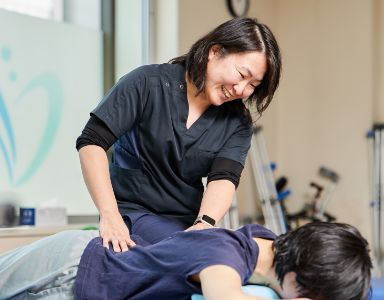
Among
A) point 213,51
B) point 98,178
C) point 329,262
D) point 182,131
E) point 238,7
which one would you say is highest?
point 238,7

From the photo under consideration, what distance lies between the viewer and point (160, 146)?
1705 mm

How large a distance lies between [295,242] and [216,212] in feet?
1.68

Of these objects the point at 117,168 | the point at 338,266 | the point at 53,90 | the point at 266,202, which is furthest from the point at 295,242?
the point at 266,202

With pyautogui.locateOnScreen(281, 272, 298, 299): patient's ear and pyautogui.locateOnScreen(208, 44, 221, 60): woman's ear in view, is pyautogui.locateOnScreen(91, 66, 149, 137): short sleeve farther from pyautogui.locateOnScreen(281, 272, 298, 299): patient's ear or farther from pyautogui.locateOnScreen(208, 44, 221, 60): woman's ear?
pyautogui.locateOnScreen(281, 272, 298, 299): patient's ear

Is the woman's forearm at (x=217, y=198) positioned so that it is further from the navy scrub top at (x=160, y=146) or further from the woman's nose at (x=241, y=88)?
the woman's nose at (x=241, y=88)

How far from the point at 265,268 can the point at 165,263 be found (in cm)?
23

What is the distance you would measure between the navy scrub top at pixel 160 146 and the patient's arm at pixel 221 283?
25.5 inches

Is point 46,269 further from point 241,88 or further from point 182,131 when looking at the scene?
point 241,88

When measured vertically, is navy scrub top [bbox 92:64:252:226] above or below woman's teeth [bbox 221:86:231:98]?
below

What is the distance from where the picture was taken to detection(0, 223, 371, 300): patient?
3.61 feet

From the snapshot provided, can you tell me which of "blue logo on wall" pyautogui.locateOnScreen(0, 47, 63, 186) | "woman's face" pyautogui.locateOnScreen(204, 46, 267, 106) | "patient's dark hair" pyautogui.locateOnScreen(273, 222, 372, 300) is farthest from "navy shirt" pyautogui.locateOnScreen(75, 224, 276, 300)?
"blue logo on wall" pyautogui.locateOnScreen(0, 47, 63, 186)

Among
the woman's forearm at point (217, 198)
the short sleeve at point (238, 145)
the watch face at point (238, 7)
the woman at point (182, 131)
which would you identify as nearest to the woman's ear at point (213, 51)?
the woman at point (182, 131)

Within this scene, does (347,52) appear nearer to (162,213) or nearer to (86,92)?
(86,92)

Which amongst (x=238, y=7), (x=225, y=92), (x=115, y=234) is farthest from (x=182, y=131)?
(x=238, y=7)
